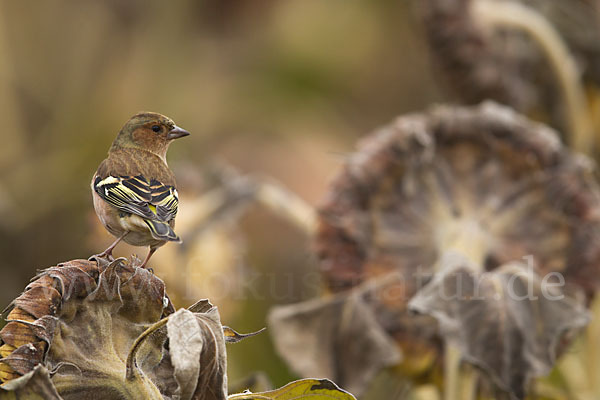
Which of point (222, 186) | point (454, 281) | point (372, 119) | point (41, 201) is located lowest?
point (454, 281)

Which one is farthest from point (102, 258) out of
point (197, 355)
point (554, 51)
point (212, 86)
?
point (212, 86)

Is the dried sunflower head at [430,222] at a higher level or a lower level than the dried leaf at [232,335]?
higher

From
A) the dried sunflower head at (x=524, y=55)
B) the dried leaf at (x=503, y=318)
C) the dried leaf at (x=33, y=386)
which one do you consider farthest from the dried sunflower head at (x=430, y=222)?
the dried leaf at (x=33, y=386)

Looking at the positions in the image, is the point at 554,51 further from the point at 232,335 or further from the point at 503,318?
the point at 232,335


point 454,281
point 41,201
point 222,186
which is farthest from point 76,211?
point 454,281

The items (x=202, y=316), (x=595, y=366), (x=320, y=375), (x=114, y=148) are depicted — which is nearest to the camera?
(x=202, y=316)

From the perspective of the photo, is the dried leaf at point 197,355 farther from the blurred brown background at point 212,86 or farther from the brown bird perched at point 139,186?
the blurred brown background at point 212,86

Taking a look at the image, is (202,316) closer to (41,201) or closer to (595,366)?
(595,366)
